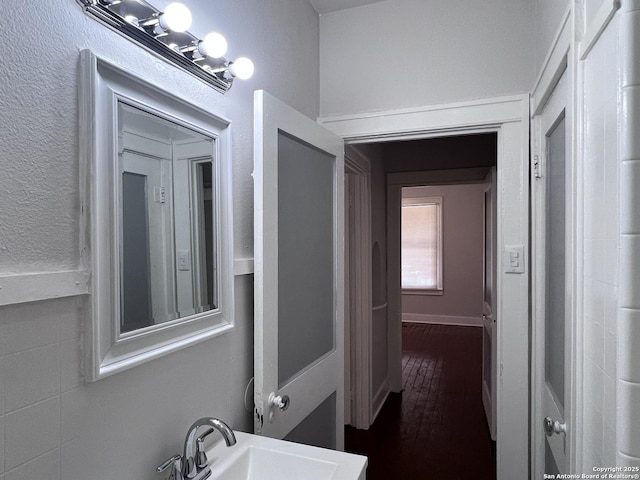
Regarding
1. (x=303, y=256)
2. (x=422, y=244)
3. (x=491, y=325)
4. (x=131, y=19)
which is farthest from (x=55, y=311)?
(x=422, y=244)

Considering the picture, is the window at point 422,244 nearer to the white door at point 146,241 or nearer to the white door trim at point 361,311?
the white door trim at point 361,311

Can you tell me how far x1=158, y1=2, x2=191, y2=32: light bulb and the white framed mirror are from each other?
155 mm

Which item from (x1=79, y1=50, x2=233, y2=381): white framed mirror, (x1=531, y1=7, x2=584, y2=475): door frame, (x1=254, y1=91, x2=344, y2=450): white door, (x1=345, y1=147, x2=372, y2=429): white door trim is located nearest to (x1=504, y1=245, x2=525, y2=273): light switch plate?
(x1=531, y1=7, x2=584, y2=475): door frame

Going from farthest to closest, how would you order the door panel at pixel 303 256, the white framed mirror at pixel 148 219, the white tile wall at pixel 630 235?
the door panel at pixel 303 256, the white framed mirror at pixel 148 219, the white tile wall at pixel 630 235

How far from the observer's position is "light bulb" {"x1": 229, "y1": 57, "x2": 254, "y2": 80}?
51.1 inches

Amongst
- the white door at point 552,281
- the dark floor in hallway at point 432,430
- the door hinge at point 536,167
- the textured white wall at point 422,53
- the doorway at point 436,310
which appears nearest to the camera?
the white door at point 552,281

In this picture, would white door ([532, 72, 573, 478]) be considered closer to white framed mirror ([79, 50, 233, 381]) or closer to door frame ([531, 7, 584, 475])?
door frame ([531, 7, 584, 475])

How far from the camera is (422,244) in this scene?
689 centimetres

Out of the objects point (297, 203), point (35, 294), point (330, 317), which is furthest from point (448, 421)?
point (35, 294)

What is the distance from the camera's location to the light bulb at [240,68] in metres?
1.30

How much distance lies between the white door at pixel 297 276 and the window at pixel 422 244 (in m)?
5.07

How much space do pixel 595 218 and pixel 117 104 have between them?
1.11 m

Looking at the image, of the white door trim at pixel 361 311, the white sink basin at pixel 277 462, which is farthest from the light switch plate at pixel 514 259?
the white door trim at pixel 361 311

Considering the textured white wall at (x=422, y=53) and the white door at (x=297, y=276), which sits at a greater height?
the textured white wall at (x=422, y=53)
